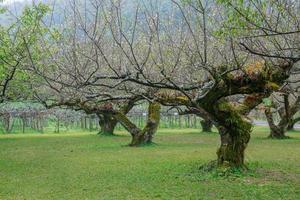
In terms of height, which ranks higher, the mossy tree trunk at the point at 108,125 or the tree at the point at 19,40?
the tree at the point at 19,40

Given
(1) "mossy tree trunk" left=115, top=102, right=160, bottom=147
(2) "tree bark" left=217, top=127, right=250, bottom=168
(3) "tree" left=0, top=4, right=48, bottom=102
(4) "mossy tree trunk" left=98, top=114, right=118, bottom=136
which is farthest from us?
(4) "mossy tree trunk" left=98, top=114, right=118, bottom=136

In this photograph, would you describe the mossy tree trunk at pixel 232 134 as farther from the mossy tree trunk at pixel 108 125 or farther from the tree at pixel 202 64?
the mossy tree trunk at pixel 108 125

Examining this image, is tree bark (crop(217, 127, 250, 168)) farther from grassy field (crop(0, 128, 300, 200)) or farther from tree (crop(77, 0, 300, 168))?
grassy field (crop(0, 128, 300, 200))

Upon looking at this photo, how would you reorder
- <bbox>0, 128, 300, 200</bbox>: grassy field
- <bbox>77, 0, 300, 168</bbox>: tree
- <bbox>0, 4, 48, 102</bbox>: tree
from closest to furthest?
<bbox>77, 0, 300, 168</bbox>: tree < <bbox>0, 128, 300, 200</bbox>: grassy field < <bbox>0, 4, 48, 102</bbox>: tree

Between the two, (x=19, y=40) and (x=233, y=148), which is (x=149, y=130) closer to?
(x=19, y=40)

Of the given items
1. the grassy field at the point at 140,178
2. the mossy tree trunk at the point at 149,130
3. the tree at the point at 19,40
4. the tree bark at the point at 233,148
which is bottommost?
the grassy field at the point at 140,178

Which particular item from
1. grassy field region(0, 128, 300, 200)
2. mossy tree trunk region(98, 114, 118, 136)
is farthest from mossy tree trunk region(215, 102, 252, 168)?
mossy tree trunk region(98, 114, 118, 136)

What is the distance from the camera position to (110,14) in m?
11.0

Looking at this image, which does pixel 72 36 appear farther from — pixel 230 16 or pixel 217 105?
pixel 230 16

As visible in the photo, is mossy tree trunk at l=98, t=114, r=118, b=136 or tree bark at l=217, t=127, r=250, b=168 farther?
mossy tree trunk at l=98, t=114, r=118, b=136

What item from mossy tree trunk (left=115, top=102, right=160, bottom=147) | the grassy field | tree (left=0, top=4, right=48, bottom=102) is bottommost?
the grassy field

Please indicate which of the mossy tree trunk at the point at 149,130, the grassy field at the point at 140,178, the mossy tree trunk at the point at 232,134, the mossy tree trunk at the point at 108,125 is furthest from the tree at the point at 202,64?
the mossy tree trunk at the point at 108,125

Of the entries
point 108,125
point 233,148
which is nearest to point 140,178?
point 233,148

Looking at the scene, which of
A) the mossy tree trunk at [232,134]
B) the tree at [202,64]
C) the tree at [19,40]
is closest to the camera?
the tree at [202,64]
